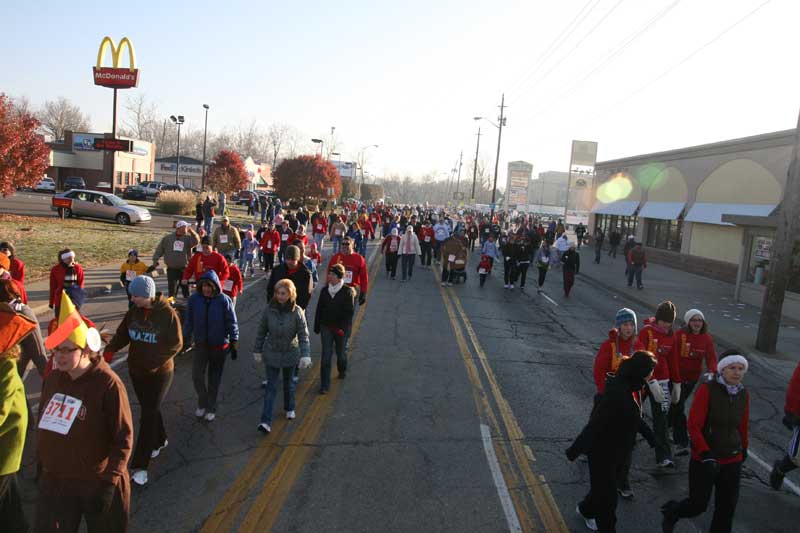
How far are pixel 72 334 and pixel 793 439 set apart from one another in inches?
260

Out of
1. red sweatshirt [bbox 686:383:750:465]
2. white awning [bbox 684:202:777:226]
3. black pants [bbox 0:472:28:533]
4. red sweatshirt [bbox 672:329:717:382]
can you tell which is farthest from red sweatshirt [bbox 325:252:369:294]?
white awning [bbox 684:202:777:226]

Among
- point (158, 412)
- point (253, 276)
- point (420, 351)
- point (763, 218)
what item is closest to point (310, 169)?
point (253, 276)

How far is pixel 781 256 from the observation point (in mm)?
12773

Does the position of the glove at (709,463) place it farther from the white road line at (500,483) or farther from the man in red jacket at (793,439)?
the man in red jacket at (793,439)

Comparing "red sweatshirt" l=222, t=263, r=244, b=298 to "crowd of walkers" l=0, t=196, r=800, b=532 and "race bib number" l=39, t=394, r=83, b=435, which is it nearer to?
"crowd of walkers" l=0, t=196, r=800, b=532

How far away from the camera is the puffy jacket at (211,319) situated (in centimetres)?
638

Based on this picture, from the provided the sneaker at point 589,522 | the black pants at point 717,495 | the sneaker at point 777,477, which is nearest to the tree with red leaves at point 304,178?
the sneaker at point 777,477

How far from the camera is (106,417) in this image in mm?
3529

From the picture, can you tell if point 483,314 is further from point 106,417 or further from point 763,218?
point 106,417

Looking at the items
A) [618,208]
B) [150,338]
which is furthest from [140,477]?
[618,208]

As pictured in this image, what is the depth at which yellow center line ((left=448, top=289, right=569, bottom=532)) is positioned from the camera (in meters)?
5.05

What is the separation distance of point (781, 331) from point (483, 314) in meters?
8.49

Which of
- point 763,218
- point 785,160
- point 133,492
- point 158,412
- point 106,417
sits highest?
point 785,160

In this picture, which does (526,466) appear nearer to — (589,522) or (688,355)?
(589,522)
